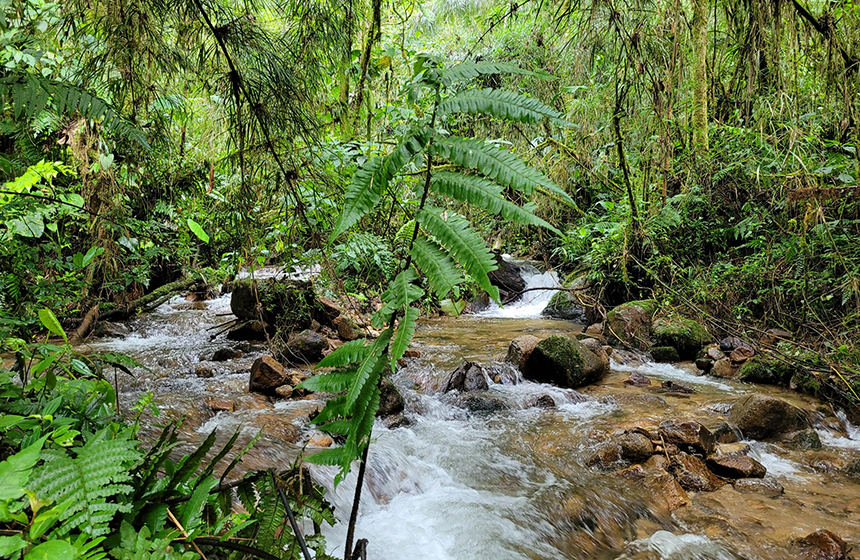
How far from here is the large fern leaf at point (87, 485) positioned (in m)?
0.97

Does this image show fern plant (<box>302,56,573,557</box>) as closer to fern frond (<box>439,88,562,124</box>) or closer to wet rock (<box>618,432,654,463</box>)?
fern frond (<box>439,88,562,124</box>)

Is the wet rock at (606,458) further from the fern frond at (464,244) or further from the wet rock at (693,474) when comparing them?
the fern frond at (464,244)

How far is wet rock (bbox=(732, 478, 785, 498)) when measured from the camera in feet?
12.1

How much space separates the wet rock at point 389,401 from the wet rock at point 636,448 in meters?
2.29

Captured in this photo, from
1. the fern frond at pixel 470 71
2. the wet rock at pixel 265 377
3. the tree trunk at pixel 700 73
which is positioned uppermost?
the tree trunk at pixel 700 73

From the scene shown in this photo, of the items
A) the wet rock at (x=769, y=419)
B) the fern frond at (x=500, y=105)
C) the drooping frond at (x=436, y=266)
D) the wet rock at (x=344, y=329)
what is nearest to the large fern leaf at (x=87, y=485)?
the drooping frond at (x=436, y=266)

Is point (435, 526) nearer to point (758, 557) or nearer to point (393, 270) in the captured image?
point (758, 557)

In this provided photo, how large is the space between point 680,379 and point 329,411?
6.43 meters

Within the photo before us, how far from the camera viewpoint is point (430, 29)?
384 inches

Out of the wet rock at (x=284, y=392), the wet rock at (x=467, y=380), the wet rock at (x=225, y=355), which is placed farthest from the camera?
the wet rock at (x=225, y=355)

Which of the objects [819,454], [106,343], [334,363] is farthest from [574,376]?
[106,343]

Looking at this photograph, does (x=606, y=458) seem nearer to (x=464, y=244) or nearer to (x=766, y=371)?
(x=766, y=371)

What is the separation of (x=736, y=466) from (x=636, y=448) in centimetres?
76

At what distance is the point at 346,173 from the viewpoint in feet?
12.2
